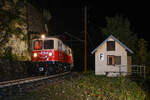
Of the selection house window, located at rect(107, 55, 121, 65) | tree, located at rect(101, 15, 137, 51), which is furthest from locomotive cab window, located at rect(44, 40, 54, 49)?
tree, located at rect(101, 15, 137, 51)

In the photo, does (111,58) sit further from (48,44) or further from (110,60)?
(48,44)

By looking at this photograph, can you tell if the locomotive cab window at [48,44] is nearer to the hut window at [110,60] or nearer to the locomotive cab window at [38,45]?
Answer: the locomotive cab window at [38,45]

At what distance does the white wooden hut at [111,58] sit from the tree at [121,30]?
1810 cm

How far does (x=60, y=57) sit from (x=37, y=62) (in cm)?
241

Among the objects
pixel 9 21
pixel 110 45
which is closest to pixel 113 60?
pixel 110 45

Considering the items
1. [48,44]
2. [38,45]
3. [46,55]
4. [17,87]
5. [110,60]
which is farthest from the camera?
[110,60]

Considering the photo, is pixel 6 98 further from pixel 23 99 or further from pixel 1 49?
pixel 1 49

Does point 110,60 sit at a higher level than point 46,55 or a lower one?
lower

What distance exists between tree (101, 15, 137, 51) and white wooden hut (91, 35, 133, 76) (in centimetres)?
1810

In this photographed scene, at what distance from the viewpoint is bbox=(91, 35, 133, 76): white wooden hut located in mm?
22406

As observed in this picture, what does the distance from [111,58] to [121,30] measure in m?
19.5

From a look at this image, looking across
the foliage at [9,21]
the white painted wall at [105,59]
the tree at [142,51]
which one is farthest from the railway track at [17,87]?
the tree at [142,51]

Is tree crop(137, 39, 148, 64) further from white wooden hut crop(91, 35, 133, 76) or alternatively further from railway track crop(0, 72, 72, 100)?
railway track crop(0, 72, 72, 100)

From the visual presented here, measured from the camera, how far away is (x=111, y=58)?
22.8 meters
